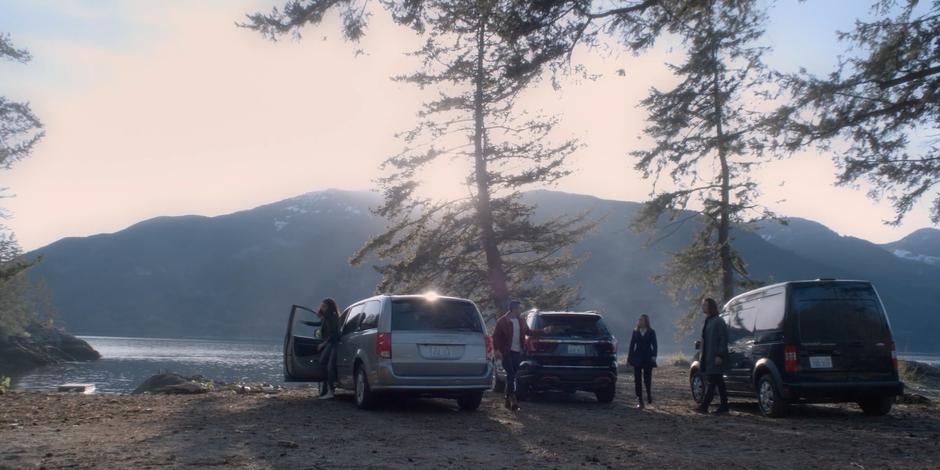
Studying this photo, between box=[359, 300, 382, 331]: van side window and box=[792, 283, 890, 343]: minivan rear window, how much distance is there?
632cm

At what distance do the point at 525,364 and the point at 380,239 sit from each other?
12739 mm

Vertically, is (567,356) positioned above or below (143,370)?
above

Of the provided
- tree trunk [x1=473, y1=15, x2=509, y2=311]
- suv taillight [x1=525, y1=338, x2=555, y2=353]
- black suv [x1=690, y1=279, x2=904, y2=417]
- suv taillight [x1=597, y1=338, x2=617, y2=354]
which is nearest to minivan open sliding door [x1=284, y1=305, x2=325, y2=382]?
suv taillight [x1=525, y1=338, x2=555, y2=353]

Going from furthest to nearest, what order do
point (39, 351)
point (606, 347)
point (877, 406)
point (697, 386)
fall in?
point (39, 351) → point (606, 347) → point (697, 386) → point (877, 406)

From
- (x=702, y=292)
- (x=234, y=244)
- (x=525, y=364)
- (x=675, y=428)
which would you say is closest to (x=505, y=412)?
(x=525, y=364)

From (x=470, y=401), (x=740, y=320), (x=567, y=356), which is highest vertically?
(x=740, y=320)

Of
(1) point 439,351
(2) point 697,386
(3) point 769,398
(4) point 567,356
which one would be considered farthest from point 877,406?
(1) point 439,351

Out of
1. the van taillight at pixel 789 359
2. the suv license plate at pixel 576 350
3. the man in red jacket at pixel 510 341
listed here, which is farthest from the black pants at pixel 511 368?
the van taillight at pixel 789 359

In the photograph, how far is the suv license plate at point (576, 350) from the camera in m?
15.0

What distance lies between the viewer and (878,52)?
13820 mm

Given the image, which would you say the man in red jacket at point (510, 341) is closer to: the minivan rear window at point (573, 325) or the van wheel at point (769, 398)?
the minivan rear window at point (573, 325)

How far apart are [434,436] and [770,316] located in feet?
19.8

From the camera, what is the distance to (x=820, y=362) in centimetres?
1180

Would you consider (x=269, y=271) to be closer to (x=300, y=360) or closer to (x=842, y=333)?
(x=300, y=360)
